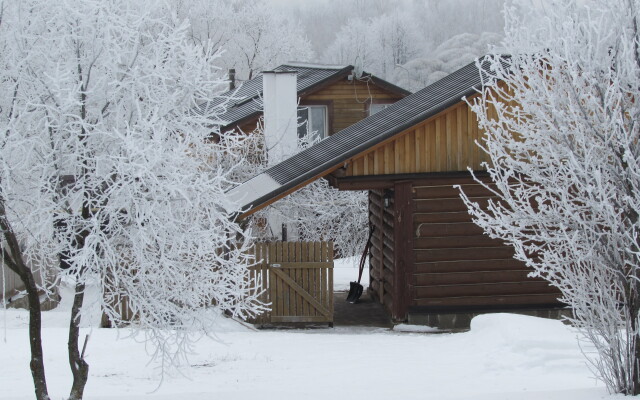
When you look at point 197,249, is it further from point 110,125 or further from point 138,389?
point 138,389

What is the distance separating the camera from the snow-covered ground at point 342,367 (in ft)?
27.9

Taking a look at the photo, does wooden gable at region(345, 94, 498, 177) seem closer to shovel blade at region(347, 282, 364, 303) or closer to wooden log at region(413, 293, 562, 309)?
wooden log at region(413, 293, 562, 309)

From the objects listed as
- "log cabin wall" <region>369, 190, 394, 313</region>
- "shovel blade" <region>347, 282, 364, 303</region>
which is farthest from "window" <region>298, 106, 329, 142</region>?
"shovel blade" <region>347, 282, 364, 303</region>

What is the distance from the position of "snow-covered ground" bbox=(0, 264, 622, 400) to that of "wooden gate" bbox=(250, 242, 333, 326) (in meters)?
1.10

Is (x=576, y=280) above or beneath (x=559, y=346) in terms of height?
above

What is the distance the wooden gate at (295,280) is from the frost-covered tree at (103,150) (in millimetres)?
6290

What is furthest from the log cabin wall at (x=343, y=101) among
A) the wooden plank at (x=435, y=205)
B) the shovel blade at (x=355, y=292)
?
the wooden plank at (x=435, y=205)

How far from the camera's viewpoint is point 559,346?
10.2 m

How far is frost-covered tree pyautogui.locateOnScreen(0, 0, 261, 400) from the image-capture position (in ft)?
21.9

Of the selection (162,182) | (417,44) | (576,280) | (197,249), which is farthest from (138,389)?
(417,44)

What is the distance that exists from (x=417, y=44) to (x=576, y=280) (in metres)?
93.8

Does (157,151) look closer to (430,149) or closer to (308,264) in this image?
(308,264)

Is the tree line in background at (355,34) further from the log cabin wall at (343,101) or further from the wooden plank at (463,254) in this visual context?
the wooden plank at (463,254)

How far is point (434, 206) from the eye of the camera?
46.5ft
